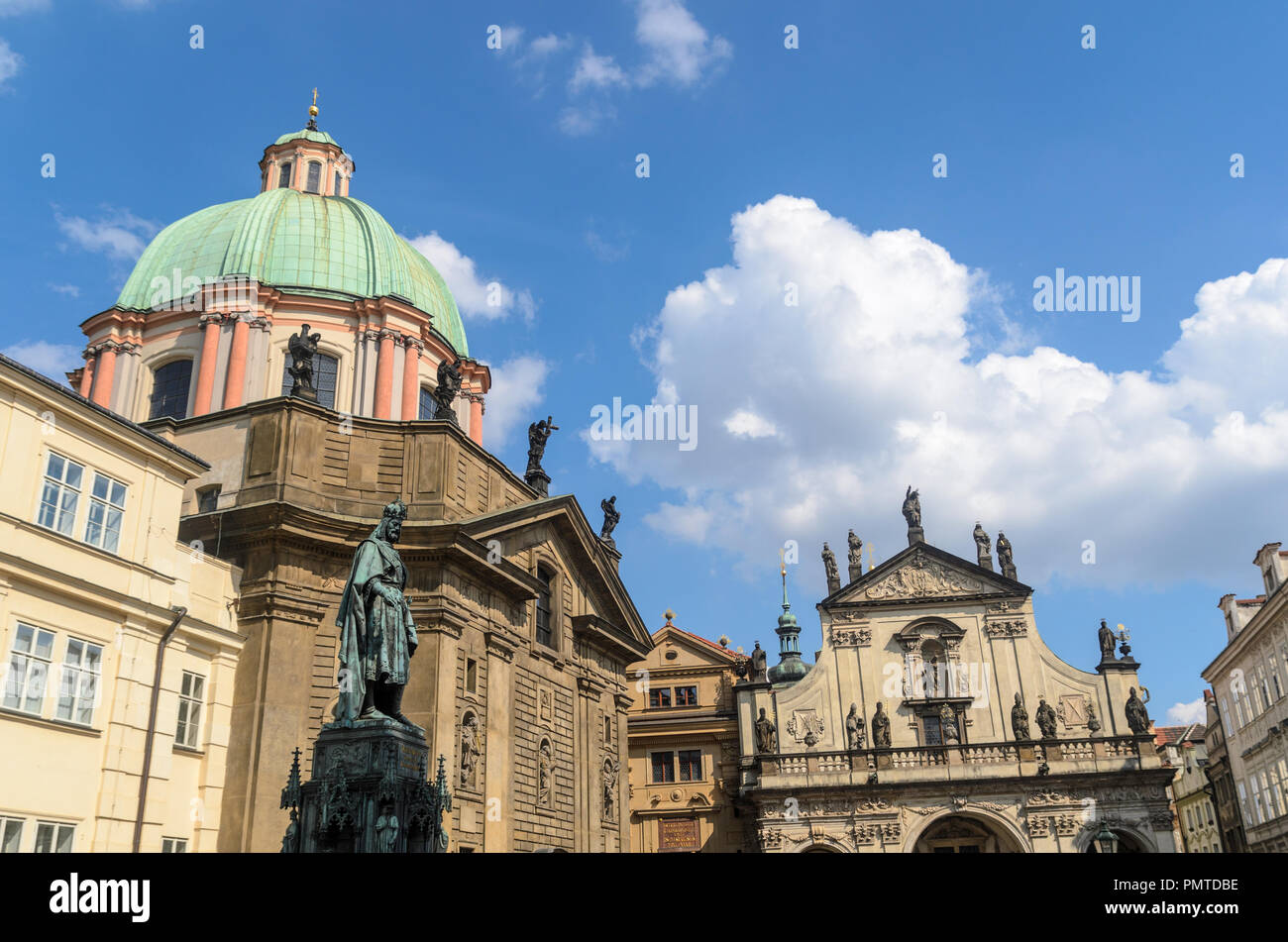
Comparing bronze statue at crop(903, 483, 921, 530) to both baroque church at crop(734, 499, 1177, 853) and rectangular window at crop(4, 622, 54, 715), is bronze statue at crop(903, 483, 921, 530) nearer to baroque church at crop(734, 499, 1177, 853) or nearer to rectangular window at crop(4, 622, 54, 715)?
baroque church at crop(734, 499, 1177, 853)

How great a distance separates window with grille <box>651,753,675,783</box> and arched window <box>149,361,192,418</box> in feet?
86.6

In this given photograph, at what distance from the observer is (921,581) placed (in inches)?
1870

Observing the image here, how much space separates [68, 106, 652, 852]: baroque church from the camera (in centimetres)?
2530

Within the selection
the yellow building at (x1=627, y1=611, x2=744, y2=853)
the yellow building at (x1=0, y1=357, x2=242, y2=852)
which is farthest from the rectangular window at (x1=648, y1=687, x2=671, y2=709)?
the yellow building at (x1=0, y1=357, x2=242, y2=852)

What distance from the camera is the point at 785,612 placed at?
65938 millimetres

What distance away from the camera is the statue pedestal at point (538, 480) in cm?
3491

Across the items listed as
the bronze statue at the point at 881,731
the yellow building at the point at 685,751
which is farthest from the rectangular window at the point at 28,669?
the bronze statue at the point at 881,731

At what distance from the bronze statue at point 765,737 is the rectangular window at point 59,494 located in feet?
102

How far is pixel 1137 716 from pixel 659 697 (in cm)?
2133

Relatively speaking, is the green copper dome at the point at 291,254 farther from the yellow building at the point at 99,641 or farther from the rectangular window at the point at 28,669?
the rectangular window at the point at 28,669

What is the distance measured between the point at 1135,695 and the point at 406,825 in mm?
39666
